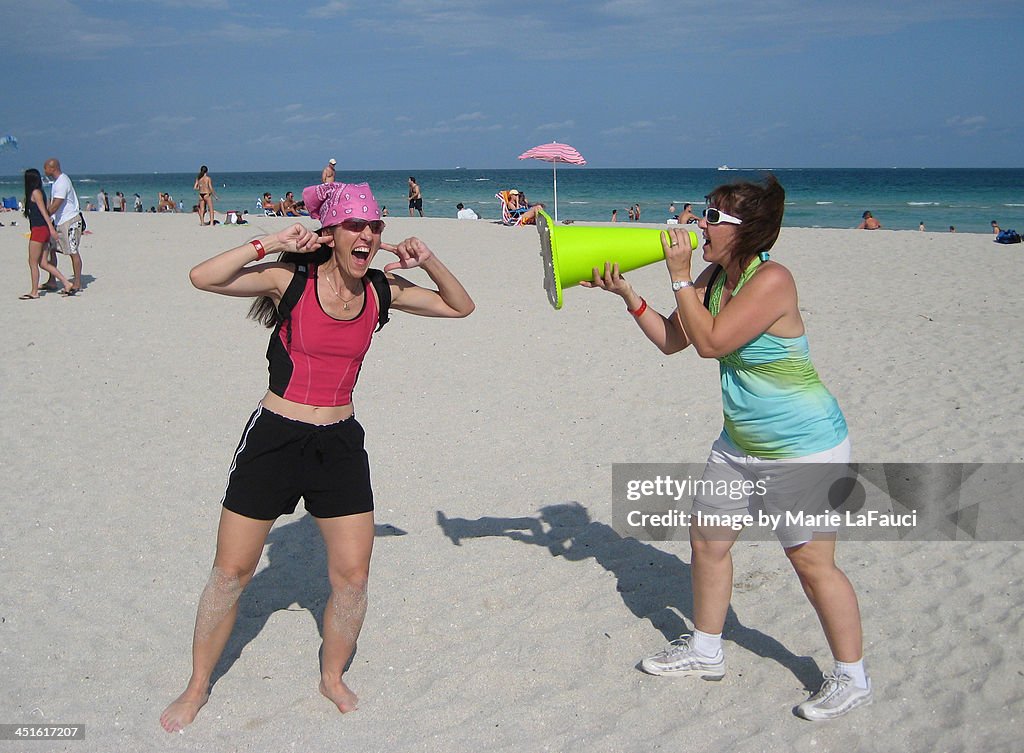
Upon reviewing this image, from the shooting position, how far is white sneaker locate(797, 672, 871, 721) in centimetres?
323

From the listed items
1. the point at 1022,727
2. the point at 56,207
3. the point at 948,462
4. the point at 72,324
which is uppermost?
the point at 56,207

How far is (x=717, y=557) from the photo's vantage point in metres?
3.33

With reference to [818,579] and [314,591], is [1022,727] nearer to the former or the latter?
[818,579]

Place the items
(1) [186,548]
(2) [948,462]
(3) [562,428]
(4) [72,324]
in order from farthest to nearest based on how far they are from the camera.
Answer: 1. (4) [72,324]
2. (3) [562,428]
3. (2) [948,462]
4. (1) [186,548]

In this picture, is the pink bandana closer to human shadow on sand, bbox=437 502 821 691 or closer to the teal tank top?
the teal tank top

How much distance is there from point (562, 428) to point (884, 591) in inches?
116

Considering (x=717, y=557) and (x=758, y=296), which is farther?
(x=717, y=557)

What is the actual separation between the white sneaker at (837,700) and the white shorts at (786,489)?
0.58 m

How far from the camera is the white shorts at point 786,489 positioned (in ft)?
10.1

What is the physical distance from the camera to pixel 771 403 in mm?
3115

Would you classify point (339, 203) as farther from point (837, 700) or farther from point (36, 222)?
point (36, 222)

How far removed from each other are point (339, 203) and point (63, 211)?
10.6 meters

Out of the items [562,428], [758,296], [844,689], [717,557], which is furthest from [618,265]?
[562,428]

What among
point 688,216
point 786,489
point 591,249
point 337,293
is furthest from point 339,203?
point 688,216
